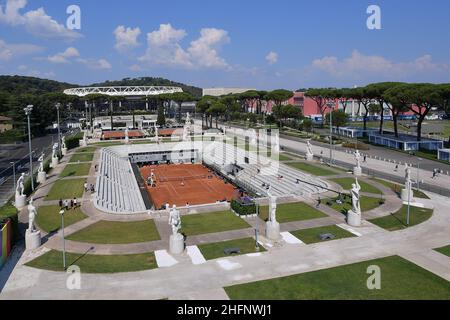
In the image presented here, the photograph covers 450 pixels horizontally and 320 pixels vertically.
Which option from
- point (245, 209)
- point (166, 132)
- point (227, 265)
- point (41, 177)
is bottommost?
point (227, 265)

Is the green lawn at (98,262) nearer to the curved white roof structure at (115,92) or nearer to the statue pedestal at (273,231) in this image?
the statue pedestal at (273,231)

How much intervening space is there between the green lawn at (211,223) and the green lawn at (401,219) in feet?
36.1

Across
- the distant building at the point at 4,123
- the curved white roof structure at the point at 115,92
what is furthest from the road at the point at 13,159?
the curved white roof structure at the point at 115,92

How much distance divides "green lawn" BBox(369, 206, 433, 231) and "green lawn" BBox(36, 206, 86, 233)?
2501 cm

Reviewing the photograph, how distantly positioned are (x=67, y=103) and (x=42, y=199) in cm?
10705

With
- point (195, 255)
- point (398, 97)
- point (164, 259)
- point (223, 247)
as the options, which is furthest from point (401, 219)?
point (398, 97)

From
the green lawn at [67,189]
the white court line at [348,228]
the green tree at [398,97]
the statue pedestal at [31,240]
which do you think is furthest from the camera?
the green tree at [398,97]

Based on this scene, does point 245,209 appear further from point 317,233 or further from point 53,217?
point 53,217

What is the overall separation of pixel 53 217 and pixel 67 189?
33.2 feet

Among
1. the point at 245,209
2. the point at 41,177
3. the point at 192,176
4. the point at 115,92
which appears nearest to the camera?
the point at 245,209

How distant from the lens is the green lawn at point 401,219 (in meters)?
29.7

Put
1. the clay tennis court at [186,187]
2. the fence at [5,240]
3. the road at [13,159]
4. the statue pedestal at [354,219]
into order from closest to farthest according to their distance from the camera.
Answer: the fence at [5,240]
the statue pedestal at [354,219]
the road at [13,159]
the clay tennis court at [186,187]

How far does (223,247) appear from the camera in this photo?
2578 cm

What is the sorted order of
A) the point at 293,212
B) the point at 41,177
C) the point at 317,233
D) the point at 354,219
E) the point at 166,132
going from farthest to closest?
1. the point at 166,132
2. the point at 41,177
3. the point at 293,212
4. the point at 354,219
5. the point at 317,233
